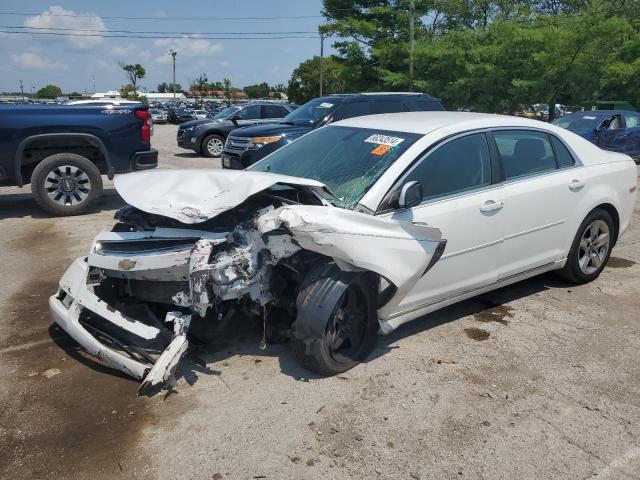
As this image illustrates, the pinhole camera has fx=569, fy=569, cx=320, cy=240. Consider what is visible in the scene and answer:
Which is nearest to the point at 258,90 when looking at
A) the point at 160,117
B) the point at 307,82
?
the point at 307,82

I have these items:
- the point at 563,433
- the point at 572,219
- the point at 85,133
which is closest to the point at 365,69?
the point at 85,133

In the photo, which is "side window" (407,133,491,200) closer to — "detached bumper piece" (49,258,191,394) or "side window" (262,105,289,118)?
"detached bumper piece" (49,258,191,394)

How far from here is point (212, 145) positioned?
1645 cm

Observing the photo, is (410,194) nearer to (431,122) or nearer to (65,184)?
(431,122)

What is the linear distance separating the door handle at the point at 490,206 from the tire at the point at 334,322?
1109 mm

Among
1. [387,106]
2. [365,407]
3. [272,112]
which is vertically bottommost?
[365,407]

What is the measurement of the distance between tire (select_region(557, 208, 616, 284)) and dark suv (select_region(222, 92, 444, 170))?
5.78 meters

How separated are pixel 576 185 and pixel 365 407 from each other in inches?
113

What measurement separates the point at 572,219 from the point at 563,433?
7.68 feet

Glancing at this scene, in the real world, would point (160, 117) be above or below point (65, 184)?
above

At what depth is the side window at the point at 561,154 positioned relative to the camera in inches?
193

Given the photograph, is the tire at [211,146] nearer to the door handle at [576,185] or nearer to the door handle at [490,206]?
the door handle at [576,185]

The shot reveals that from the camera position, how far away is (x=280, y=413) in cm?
322

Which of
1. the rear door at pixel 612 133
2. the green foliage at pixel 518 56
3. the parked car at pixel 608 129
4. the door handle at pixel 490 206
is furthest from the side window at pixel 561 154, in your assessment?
the green foliage at pixel 518 56
